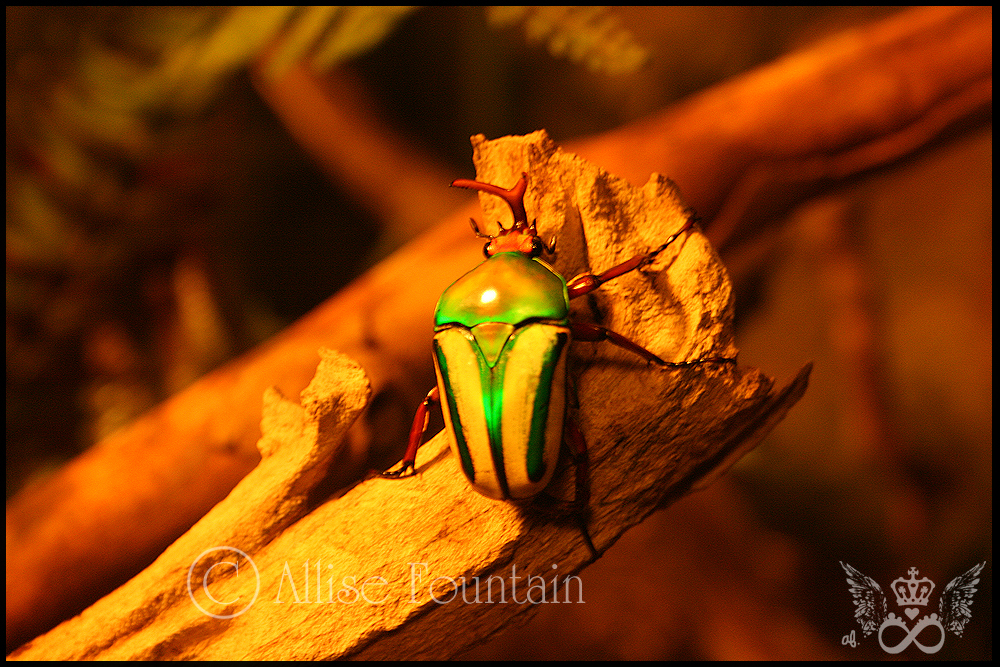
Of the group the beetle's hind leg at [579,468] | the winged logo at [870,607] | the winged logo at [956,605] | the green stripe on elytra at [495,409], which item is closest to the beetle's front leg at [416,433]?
the green stripe on elytra at [495,409]

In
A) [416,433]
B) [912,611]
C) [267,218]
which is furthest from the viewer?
[267,218]

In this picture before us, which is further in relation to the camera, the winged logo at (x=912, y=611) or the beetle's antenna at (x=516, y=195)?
the winged logo at (x=912, y=611)

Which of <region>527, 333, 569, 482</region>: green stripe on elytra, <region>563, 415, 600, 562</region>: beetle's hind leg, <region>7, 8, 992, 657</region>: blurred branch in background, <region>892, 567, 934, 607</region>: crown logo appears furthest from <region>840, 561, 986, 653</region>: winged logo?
<region>527, 333, 569, 482</region>: green stripe on elytra

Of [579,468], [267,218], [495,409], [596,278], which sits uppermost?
[267,218]

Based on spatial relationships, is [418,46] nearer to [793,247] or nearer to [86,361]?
[793,247]

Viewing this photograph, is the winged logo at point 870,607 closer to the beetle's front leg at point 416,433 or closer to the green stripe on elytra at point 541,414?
the green stripe on elytra at point 541,414

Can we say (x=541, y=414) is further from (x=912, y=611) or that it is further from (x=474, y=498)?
(x=912, y=611)

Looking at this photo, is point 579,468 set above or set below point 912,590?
above

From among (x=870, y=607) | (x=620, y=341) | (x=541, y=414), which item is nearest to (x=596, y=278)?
(x=620, y=341)
